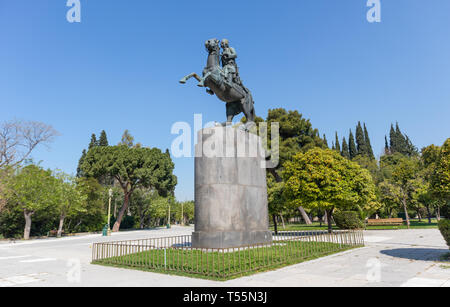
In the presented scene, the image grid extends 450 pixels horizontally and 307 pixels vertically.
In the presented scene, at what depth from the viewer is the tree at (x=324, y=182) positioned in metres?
20.0

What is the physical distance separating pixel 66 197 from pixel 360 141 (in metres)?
63.3

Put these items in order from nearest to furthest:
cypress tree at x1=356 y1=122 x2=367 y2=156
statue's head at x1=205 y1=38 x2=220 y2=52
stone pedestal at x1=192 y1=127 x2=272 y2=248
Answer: stone pedestal at x1=192 y1=127 x2=272 y2=248 < statue's head at x1=205 y1=38 x2=220 y2=52 < cypress tree at x1=356 y1=122 x2=367 y2=156

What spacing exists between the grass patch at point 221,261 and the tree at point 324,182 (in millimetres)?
8920

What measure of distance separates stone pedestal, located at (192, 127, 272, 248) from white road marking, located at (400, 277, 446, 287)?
5.62 metres

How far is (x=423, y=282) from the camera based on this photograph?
20.6 feet

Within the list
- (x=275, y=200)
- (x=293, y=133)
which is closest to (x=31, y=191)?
(x=275, y=200)

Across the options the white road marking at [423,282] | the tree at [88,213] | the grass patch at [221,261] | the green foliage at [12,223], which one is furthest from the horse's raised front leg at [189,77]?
the tree at [88,213]

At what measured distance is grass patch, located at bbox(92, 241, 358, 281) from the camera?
7409 millimetres

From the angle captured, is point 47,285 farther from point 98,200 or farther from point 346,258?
point 98,200

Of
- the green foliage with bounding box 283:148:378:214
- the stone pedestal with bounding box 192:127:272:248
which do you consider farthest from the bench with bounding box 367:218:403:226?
the stone pedestal with bounding box 192:127:272:248

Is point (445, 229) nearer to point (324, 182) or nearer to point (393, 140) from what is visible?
point (324, 182)

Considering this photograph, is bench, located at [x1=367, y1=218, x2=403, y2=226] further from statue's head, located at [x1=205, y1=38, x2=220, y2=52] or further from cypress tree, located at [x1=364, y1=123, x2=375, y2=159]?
cypress tree, located at [x1=364, y1=123, x2=375, y2=159]

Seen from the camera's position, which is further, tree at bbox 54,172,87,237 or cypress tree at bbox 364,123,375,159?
cypress tree at bbox 364,123,375,159
